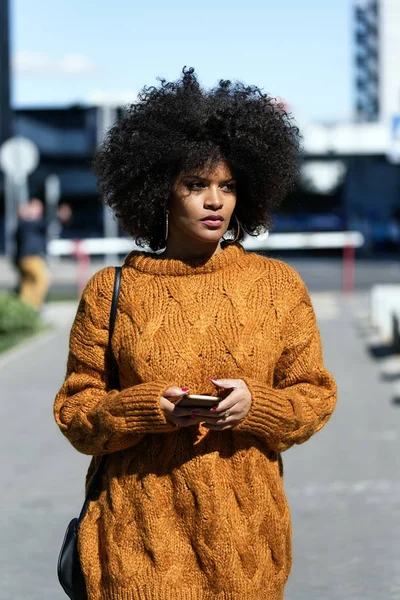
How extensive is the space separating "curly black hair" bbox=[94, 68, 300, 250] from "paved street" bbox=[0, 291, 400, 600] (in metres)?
2.60

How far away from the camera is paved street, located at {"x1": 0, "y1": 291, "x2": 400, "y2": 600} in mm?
5828

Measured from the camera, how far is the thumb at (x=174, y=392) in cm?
298

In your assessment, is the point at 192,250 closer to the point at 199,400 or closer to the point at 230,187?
the point at 230,187

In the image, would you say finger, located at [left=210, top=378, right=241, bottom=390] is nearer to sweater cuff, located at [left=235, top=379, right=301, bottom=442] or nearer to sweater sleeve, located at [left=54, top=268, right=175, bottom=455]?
sweater cuff, located at [left=235, top=379, right=301, bottom=442]

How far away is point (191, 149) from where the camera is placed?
3281mm

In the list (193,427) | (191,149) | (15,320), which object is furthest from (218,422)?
(15,320)

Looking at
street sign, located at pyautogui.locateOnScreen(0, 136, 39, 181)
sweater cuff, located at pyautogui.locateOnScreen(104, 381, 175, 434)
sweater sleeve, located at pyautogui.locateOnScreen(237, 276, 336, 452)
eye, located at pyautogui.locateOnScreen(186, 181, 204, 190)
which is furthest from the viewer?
street sign, located at pyautogui.locateOnScreen(0, 136, 39, 181)

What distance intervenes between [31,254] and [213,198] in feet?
50.0

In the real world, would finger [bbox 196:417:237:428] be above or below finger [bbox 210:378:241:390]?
below

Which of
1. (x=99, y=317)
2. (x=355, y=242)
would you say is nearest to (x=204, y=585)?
(x=99, y=317)

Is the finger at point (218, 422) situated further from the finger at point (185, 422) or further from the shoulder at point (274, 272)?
the shoulder at point (274, 272)

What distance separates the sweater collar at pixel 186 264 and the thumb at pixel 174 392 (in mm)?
361

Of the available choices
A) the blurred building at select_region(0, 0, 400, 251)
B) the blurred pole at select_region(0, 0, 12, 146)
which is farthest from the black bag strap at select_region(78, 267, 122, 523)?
the blurred pole at select_region(0, 0, 12, 146)

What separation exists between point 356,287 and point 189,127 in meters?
22.6
